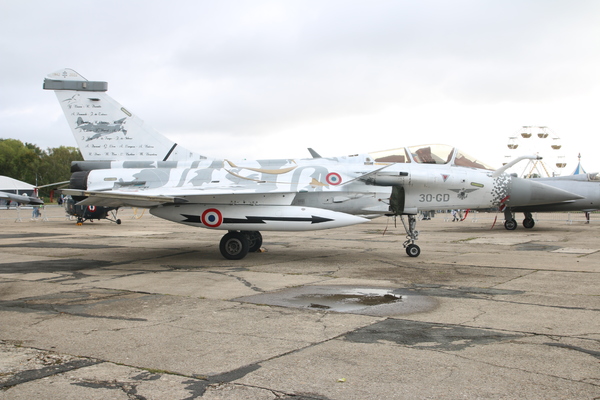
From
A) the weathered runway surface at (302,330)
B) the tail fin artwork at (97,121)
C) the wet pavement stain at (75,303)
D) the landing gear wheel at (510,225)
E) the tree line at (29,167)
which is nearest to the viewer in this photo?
the weathered runway surface at (302,330)

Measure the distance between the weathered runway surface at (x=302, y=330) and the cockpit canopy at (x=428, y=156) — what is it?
2.43 meters

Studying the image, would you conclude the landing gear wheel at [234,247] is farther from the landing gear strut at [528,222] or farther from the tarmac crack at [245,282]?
the landing gear strut at [528,222]

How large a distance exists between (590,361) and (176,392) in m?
3.34

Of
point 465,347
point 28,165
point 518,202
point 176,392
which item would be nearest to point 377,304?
point 465,347

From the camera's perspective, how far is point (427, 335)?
511cm

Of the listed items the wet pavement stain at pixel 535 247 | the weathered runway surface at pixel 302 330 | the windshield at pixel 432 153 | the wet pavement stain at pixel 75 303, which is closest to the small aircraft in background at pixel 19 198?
the weathered runway surface at pixel 302 330

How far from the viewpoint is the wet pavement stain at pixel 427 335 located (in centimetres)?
482

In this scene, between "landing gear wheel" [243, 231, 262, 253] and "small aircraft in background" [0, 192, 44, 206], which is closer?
"landing gear wheel" [243, 231, 262, 253]

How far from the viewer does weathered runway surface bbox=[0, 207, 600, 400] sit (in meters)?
3.78

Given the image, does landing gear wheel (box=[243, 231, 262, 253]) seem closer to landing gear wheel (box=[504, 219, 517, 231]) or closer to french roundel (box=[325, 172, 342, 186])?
french roundel (box=[325, 172, 342, 186])

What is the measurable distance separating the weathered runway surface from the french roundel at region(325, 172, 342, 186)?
1.85 m

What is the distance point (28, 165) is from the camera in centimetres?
7862

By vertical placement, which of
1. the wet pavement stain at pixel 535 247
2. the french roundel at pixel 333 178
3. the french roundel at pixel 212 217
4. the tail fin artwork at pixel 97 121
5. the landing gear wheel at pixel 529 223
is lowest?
the wet pavement stain at pixel 535 247

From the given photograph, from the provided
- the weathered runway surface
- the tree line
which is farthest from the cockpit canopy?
the tree line
